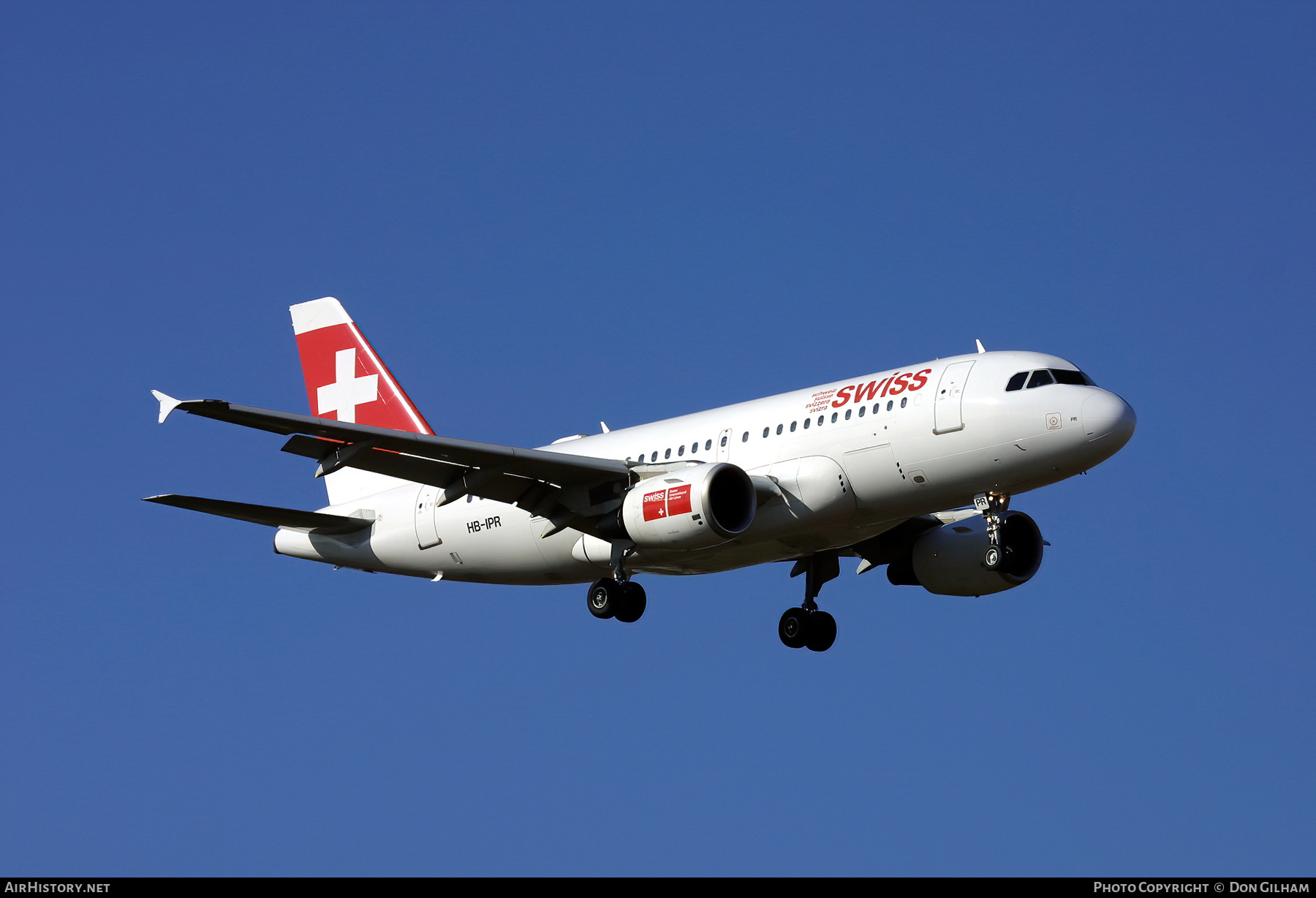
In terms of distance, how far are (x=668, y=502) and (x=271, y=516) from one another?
425 inches

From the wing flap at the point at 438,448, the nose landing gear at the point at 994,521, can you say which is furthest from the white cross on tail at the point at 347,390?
the nose landing gear at the point at 994,521

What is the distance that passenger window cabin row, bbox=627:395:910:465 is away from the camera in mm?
34062

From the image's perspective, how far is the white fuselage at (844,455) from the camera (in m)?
32.7

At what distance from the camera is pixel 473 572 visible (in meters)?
39.8

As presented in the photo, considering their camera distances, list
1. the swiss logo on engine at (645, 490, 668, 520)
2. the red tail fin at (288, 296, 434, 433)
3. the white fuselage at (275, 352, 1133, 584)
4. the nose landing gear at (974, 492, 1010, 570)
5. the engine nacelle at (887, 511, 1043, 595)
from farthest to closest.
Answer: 1. the red tail fin at (288, 296, 434, 433)
2. the engine nacelle at (887, 511, 1043, 595)
3. the swiss logo on engine at (645, 490, 668, 520)
4. the nose landing gear at (974, 492, 1010, 570)
5. the white fuselage at (275, 352, 1133, 584)

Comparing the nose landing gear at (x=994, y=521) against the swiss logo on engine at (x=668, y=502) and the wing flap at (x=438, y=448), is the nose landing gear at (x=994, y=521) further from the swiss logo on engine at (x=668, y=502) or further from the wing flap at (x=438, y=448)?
the wing flap at (x=438, y=448)

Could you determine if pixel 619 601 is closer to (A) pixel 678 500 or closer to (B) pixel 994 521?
(A) pixel 678 500

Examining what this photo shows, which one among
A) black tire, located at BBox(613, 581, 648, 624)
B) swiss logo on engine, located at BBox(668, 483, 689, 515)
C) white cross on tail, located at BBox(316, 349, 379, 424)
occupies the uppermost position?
white cross on tail, located at BBox(316, 349, 379, 424)

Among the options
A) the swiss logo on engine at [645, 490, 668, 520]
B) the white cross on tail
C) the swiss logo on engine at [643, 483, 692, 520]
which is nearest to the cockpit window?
the swiss logo on engine at [643, 483, 692, 520]

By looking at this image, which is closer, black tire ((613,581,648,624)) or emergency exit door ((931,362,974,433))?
emergency exit door ((931,362,974,433))

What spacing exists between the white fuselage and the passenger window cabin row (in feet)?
0.11

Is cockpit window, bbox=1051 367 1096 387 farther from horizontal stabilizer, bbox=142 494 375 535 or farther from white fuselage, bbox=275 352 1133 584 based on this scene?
horizontal stabilizer, bbox=142 494 375 535

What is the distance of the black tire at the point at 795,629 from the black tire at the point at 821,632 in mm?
109
